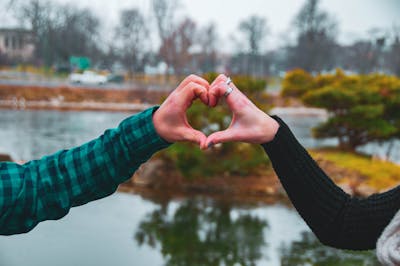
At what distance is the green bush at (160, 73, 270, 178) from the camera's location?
205 inches

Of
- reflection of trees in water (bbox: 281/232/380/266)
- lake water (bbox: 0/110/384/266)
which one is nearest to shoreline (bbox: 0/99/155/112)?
lake water (bbox: 0/110/384/266)

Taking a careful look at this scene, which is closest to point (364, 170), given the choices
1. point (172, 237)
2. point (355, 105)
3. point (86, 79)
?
point (355, 105)

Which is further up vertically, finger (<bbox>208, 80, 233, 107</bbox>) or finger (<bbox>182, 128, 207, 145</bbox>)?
finger (<bbox>208, 80, 233, 107</bbox>)

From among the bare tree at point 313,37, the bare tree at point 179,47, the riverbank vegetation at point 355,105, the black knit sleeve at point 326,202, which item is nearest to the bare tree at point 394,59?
the bare tree at point 313,37

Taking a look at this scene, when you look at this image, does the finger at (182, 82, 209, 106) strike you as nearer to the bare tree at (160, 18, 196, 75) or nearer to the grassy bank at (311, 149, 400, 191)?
the grassy bank at (311, 149, 400, 191)

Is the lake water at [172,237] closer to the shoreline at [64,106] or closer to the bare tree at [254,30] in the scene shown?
the shoreline at [64,106]

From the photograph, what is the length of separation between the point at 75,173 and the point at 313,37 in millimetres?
25333

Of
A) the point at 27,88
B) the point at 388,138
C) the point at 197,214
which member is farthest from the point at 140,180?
the point at 27,88

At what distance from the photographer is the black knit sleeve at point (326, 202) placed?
26.0 inches

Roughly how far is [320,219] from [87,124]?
1049 cm

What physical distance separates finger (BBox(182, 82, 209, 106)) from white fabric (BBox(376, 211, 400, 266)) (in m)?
0.28

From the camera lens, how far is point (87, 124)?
1080cm

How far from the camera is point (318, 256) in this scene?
142 inches

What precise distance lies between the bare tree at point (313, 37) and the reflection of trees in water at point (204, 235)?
21.1 m
